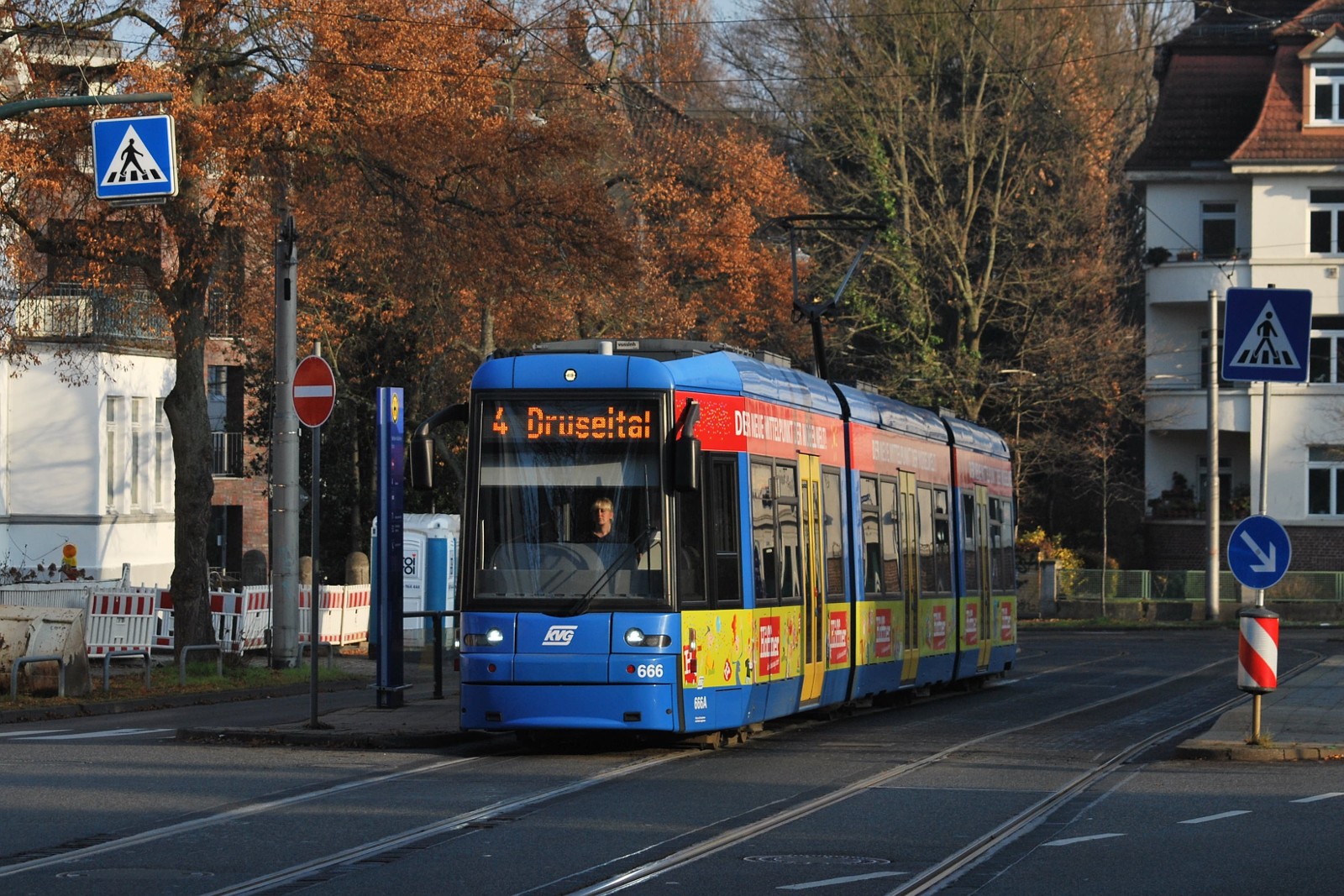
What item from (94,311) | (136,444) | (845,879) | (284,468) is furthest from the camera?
(136,444)

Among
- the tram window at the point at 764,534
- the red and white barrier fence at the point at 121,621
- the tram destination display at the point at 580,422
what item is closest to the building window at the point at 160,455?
the red and white barrier fence at the point at 121,621

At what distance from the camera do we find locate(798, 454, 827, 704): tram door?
17828 millimetres

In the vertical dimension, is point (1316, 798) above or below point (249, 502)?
below

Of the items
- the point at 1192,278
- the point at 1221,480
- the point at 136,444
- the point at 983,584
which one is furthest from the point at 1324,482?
the point at 983,584

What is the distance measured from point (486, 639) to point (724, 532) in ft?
6.66

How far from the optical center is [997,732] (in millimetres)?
18734

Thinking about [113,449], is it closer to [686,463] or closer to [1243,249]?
[1243,249]

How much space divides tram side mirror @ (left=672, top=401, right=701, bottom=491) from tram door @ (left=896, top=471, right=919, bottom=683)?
6.49 meters

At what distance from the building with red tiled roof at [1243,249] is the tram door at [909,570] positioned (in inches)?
1207

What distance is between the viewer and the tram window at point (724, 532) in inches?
624

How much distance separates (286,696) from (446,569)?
840 centimetres

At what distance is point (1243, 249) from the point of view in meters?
54.0

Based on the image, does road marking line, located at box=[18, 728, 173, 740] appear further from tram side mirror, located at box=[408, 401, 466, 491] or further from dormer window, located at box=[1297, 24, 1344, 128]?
dormer window, located at box=[1297, 24, 1344, 128]

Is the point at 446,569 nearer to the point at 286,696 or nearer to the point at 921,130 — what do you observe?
the point at 286,696
